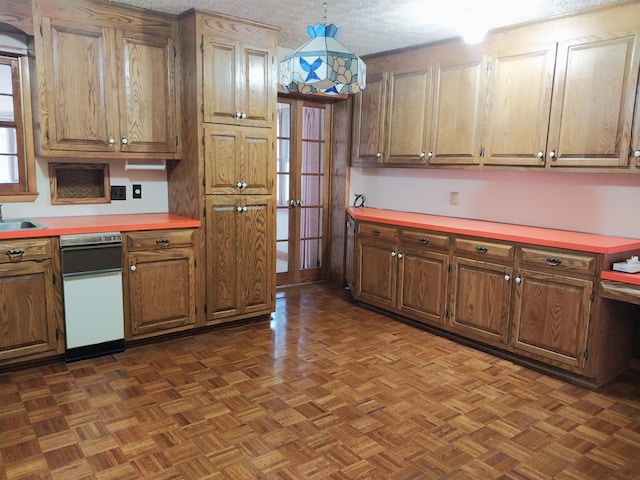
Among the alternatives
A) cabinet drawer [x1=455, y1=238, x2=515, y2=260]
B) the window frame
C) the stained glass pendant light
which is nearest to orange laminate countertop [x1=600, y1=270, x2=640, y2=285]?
cabinet drawer [x1=455, y1=238, x2=515, y2=260]

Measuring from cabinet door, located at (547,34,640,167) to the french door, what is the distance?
7.90 ft

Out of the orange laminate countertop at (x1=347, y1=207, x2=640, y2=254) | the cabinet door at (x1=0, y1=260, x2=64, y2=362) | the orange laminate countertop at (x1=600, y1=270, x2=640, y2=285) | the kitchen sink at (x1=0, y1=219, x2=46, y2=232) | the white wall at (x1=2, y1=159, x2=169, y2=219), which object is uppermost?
the white wall at (x1=2, y1=159, x2=169, y2=219)

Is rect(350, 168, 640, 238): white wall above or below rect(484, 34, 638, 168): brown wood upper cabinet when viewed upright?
below

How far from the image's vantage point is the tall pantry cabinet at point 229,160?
3.60m

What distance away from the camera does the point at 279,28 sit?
388cm

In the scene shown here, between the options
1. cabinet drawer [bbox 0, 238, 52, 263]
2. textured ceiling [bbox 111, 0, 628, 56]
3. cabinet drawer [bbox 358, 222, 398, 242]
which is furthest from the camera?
cabinet drawer [bbox 358, 222, 398, 242]

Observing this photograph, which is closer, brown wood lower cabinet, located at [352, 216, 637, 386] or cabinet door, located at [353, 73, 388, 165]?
brown wood lower cabinet, located at [352, 216, 637, 386]

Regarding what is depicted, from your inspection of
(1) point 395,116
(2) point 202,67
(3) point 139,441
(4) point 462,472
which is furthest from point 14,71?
(4) point 462,472

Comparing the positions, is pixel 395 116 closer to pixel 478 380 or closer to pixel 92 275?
pixel 478 380

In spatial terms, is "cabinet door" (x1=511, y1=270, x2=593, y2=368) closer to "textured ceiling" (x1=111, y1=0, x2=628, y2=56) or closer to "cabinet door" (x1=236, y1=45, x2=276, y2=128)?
"textured ceiling" (x1=111, y1=0, x2=628, y2=56)

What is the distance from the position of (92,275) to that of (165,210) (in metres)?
1.04

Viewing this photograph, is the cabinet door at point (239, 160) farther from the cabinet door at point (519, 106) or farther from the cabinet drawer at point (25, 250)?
the cabinet door at point (519, 106)

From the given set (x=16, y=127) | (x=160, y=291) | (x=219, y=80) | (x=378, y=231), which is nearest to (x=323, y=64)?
(x=219, y=80)

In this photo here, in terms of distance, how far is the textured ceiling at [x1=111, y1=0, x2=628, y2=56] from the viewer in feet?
10.3
